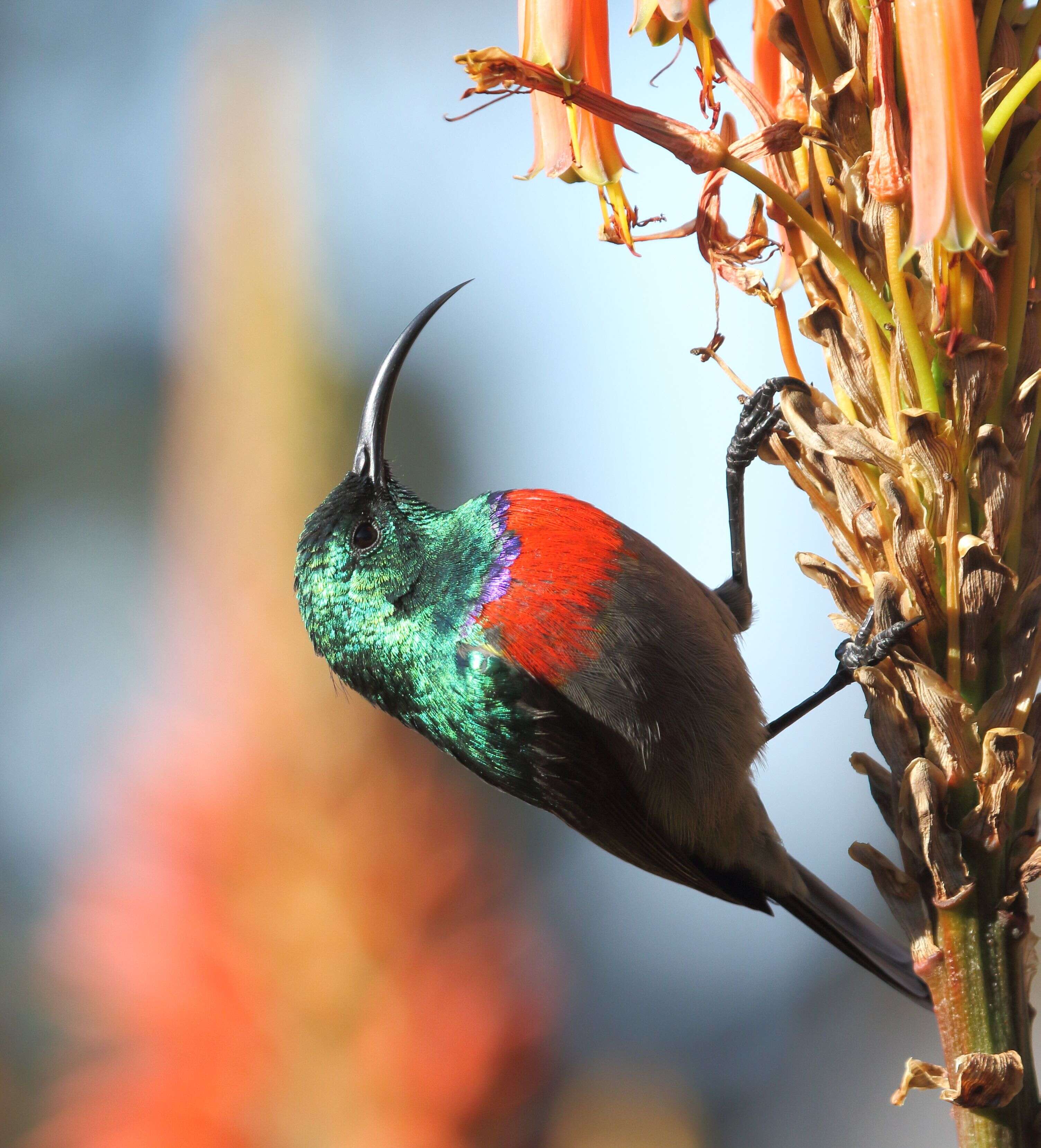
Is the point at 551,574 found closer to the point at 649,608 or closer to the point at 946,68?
the point at 649,608

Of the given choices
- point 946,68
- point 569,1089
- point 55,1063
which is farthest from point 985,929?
point 55,1063

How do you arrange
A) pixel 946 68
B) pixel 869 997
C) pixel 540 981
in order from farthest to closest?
pixel 869 997
pixel 540 981
pixel 946 68

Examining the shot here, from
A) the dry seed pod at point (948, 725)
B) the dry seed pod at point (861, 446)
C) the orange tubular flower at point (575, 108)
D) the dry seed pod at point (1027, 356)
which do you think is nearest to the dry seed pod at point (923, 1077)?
the dry seed pod at point (948, 725)

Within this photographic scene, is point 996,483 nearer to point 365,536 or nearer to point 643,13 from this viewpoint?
point 643,13

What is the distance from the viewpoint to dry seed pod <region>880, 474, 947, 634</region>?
4.62ft

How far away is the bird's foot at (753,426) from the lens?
218cm

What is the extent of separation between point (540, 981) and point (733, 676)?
5.02 ft

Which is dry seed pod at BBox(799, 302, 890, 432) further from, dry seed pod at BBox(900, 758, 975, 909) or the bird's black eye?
the bird's black eye

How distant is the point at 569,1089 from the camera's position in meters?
3.72

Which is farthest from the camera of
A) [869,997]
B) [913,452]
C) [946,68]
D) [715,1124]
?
[869,997]

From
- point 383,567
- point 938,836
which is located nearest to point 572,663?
point 383,567

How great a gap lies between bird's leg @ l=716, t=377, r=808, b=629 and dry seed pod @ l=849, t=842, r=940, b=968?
0.81 metres

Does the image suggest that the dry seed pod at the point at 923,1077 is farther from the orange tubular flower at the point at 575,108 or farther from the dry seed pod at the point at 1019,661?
the orange tubular flower at the point at 575,108

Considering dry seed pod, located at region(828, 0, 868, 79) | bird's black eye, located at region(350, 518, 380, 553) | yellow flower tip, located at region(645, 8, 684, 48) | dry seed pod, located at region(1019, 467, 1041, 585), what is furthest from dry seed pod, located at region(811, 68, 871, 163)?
bird's black eye, located at region(350, 518, 380, 553)
